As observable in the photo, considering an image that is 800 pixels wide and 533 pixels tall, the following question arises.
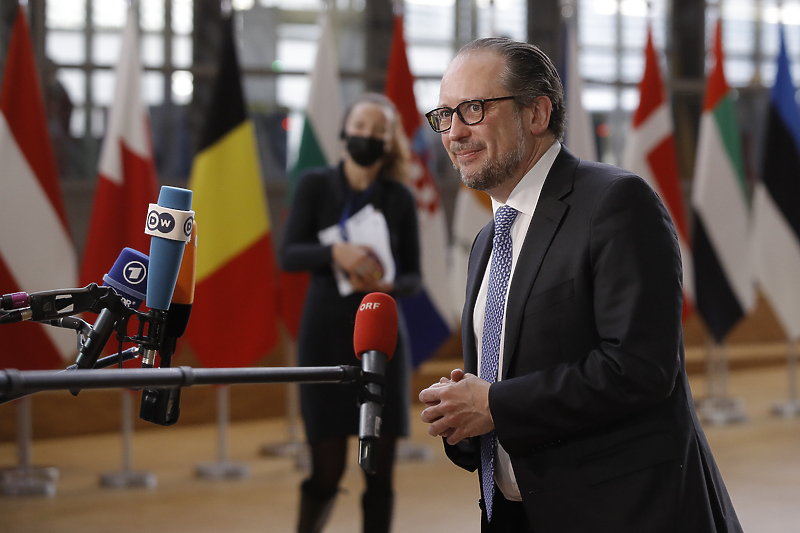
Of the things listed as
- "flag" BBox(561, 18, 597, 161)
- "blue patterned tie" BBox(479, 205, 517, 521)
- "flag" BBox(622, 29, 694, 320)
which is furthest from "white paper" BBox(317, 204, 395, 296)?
"flag" BBox(622, 29, 694, 320)

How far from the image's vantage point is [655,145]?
6059mm

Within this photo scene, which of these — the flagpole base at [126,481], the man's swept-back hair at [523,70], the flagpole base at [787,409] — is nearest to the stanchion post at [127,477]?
the flagpole base at [126,481]

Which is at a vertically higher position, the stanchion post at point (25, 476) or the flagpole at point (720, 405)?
the stanchion post at point (25, 476)

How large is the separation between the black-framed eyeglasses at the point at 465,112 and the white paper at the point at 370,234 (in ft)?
5.00

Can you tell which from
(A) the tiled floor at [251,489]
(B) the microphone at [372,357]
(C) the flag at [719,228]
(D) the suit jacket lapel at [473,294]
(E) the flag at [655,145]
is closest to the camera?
(B) the microphone at [372,357]

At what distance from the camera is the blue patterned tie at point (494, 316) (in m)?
1.47

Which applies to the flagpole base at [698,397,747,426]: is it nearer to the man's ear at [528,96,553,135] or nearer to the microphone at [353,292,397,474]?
the man's ear at [528,96,553,135]

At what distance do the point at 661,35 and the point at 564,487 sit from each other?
383 inches

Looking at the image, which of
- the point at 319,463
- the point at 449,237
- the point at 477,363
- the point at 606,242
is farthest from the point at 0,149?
the point at 449,237

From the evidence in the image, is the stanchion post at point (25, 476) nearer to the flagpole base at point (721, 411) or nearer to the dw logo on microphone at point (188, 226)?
the dw logo on microphone at point (188, 226)

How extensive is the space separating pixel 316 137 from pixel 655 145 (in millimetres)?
2423

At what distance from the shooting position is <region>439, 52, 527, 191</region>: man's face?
1438mm

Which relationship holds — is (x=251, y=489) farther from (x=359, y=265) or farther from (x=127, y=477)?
(x=359, y=265)

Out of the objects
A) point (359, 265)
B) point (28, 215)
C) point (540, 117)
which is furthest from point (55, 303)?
point (28, 215)
